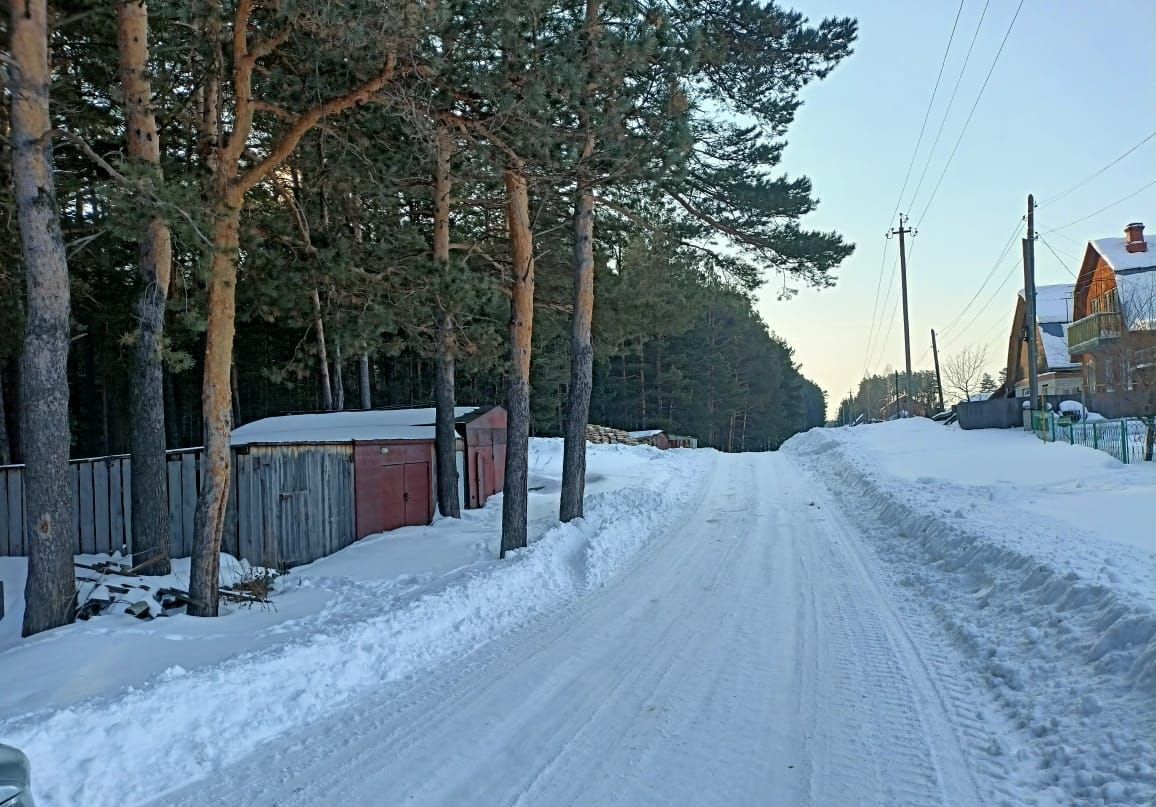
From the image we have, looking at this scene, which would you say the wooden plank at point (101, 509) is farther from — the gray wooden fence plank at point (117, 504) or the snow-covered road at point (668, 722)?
the snow-covered road at point (668, 722)

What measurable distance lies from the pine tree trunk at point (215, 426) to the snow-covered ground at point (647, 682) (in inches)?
21.8

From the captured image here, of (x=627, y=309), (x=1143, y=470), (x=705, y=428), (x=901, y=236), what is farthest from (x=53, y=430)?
(x=705, y=428)

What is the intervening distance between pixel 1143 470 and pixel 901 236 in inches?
1182

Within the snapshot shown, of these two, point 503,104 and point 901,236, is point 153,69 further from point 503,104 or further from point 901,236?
point 901,236

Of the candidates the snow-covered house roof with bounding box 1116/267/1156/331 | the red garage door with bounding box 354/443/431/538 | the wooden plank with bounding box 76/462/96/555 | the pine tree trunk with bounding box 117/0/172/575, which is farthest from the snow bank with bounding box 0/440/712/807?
the snow-covered house roof with bounding box 1116/267/1156/331

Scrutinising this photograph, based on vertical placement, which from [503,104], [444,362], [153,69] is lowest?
[444,362]

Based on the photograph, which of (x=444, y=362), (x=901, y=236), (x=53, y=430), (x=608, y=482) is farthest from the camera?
(x=901, y=236)

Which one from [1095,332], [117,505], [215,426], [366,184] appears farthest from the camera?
[1095,332]

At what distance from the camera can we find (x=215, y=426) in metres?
7.95

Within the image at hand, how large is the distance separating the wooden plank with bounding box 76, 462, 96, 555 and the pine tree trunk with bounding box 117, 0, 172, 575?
3591mm

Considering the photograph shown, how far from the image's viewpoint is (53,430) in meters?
6.89

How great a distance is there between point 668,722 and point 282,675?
2895 mm

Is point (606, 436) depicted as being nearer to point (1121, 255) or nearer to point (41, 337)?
point (1121, 255)

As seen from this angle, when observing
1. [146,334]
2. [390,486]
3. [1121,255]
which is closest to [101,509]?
[390,486]
